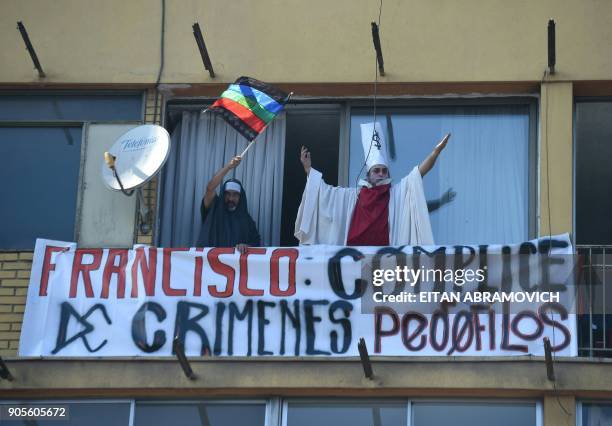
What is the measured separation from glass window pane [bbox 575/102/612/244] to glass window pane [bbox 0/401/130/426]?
Answer: 4.53 meters

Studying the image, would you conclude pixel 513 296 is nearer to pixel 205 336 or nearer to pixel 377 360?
pixel 377 360

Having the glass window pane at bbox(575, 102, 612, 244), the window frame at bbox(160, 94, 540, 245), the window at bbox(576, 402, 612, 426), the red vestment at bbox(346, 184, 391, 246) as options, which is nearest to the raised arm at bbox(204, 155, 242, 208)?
the window frame at bbox(160, 94, 540, 245)

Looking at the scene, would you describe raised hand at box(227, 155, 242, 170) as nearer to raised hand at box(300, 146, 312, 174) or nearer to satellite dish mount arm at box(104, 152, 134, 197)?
raised hand at box(300, 146, 312, 174)

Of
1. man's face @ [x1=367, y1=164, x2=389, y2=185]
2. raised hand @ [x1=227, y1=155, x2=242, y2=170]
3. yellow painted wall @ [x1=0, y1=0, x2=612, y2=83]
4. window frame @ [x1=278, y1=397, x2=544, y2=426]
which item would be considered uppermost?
yellow painted wall @ [x1=0, y1=0, x2=612, y2=83]

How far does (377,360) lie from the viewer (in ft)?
46.1

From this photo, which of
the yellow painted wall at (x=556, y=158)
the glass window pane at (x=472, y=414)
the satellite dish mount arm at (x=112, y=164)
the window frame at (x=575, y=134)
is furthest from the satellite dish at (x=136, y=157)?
the window frame at (x=575, y=134)

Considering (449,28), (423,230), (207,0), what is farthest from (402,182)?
(207,0)

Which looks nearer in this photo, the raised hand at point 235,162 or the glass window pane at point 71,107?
the raised hand at point 235,162

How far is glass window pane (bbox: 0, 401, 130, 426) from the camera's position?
14383 mm

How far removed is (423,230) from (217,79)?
2.63 meters

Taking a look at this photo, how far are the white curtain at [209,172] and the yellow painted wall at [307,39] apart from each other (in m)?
Answer: 0.60

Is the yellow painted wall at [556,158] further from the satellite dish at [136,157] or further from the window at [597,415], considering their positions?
the satellite dish at [136,157]

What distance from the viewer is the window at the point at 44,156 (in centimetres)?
1552

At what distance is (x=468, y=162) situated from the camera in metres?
15.5
